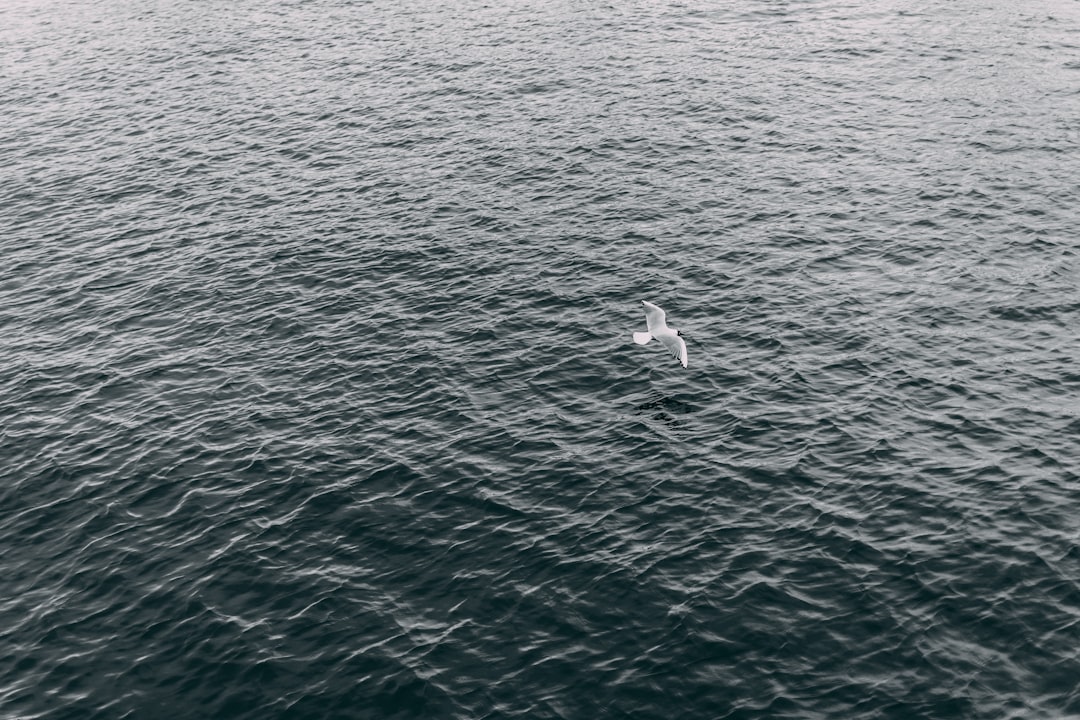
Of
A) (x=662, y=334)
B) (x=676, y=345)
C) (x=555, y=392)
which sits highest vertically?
(x=662, y=334)

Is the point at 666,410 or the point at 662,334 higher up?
the point at 662,334

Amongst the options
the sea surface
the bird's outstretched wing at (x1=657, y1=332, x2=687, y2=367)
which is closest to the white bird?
the bird's outstretched wing at (x1=657, y1=332, x2=687, y2=367)

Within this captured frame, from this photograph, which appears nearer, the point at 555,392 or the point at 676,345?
the point at 676,345

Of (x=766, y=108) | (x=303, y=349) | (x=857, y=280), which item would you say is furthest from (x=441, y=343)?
(x=766, y=108)

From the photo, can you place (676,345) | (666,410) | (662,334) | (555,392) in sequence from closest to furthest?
(666,410) → (662,334) → (676,345) → (555,392)

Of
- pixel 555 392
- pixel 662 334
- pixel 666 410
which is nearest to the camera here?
pixel 666 410

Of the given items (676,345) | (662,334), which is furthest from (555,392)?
(676,345)

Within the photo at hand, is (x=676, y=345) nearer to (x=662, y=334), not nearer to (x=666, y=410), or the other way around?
(x=662, y=334)

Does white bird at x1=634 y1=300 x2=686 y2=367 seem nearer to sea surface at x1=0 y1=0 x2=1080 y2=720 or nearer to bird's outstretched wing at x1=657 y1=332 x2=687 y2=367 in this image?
bird's outstretched wing at x1=657 y1=332 x2=687 y2=367

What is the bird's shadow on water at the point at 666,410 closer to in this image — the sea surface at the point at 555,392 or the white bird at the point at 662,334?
the sea surface at the point at 555,392
